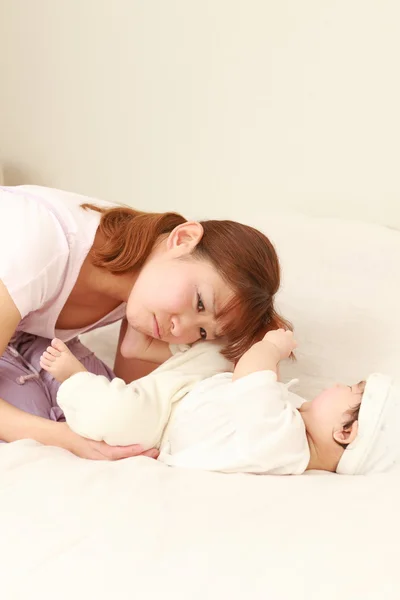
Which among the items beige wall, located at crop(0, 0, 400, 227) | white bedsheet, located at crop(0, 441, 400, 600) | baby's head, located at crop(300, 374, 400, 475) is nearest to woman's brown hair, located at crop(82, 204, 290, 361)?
baby's head, located at crop(300, 374, 400, 475)

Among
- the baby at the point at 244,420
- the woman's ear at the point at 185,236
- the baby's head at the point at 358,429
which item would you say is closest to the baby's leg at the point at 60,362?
the baby at the point at 244,420

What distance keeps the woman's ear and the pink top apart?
0.46ft

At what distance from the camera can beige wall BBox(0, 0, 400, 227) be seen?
1633 mm

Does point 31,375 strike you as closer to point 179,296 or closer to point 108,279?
point 108,279

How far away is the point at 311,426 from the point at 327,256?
1.82 ft

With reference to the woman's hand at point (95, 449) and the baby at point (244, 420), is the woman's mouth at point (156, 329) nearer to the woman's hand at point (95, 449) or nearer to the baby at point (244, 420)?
the baby at point (244, 420)

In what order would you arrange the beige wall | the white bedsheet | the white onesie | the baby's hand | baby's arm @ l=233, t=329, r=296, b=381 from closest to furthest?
the white bedsheet < the white onesie < baby's arm @ l=233, t=329, r=296, b=381 < the baby's hand < the beige wall

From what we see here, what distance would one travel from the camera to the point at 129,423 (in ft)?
3.19

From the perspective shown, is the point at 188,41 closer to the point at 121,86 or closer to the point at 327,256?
the point at 121,86

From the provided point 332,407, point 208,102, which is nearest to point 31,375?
point 332,407

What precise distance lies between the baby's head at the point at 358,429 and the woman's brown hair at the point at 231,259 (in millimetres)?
212

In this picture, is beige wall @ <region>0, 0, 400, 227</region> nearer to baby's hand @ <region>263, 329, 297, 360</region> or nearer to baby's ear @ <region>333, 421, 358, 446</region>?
baby's hand @ <region>263, 329, 297, 360</region>

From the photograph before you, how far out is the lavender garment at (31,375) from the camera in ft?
3.89

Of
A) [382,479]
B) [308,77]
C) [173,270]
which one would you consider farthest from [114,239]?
[308,77]
